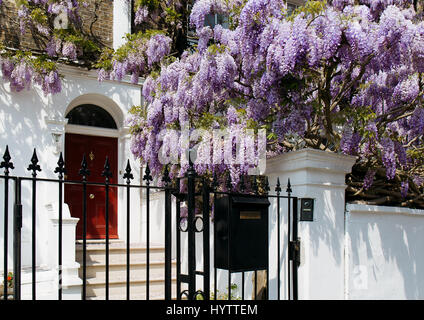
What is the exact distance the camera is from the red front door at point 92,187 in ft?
29.8

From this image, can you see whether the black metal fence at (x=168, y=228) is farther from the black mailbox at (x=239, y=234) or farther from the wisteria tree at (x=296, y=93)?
the wisteria tree at (x=296, y=93)

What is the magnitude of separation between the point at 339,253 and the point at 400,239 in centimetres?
125

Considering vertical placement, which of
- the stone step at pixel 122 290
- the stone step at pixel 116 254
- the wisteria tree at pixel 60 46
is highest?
the wisteria tree at pixel 60 46

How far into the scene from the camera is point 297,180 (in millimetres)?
5164

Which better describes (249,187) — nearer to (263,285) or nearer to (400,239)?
(263,285)

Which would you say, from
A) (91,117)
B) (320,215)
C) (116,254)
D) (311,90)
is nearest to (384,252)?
(320,215)

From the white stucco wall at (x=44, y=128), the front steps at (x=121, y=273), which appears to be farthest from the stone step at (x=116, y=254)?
the white stucco wall at (x=44, y=128)

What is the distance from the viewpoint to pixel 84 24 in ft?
30.7

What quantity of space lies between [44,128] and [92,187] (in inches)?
62.5

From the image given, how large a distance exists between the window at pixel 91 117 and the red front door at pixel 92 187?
278 mm

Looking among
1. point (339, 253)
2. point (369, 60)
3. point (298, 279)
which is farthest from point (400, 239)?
point (369, 60)

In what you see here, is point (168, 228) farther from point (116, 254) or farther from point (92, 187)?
point (92, 187)

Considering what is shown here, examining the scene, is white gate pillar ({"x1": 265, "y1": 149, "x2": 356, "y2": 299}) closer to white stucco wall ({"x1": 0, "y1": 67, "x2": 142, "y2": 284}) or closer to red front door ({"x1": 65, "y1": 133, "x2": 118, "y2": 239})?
white stucco wall ({"x1": 0, "y1": 67, "x2": 142, "y2": 284})

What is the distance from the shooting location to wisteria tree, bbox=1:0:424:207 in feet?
17.5
